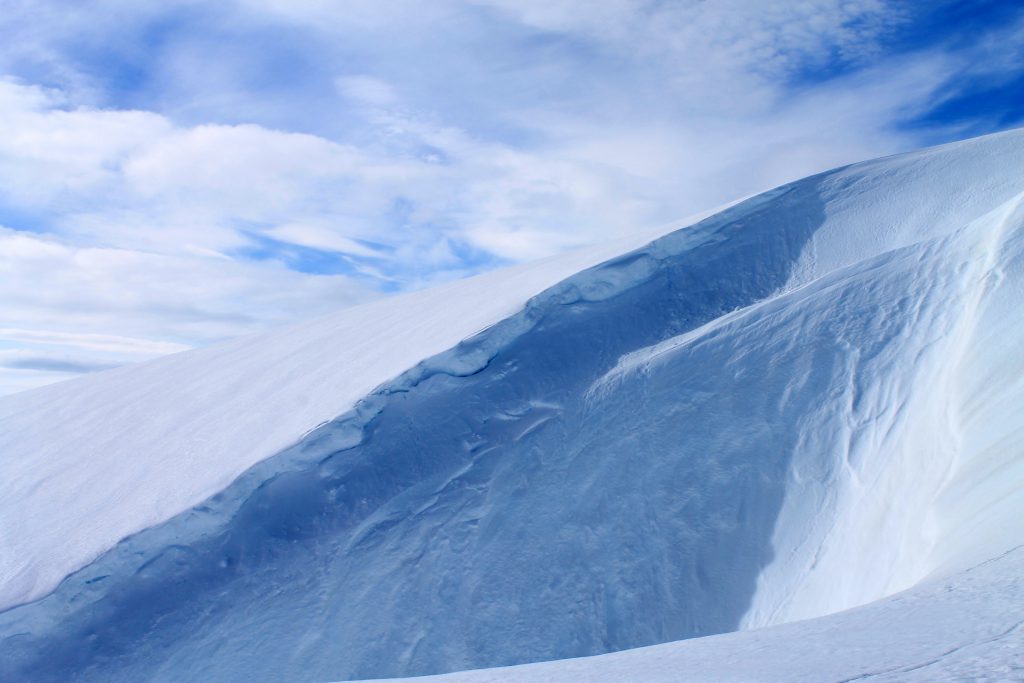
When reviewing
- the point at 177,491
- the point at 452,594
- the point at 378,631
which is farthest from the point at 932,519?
the point at 177,491

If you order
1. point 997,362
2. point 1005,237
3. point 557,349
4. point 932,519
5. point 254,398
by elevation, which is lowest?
point 932,519

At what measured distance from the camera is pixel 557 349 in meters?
7.11

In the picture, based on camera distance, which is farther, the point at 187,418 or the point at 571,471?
the point at 187,418

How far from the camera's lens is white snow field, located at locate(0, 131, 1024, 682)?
5246 mm

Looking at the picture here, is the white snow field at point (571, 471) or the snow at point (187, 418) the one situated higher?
the snow at point (187, 418)

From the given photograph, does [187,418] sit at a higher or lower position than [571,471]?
higher

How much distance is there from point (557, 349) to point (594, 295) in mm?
614

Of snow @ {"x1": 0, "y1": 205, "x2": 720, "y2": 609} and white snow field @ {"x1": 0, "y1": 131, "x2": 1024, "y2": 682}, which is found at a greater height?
snow @ {"x1": 0, "y1": 205, "x2": 720, "y2": 609}

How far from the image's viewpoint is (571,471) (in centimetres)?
631

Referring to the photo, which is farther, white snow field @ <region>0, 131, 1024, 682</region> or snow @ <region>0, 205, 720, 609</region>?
snow @ <region>0, 205, 720, 609</region>

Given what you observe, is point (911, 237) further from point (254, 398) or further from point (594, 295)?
point (254, 398)

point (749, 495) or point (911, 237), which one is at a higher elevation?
point (911, 237)

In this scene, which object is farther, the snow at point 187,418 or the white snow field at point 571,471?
the snow at point 187,418

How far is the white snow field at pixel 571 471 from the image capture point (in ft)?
17.2
